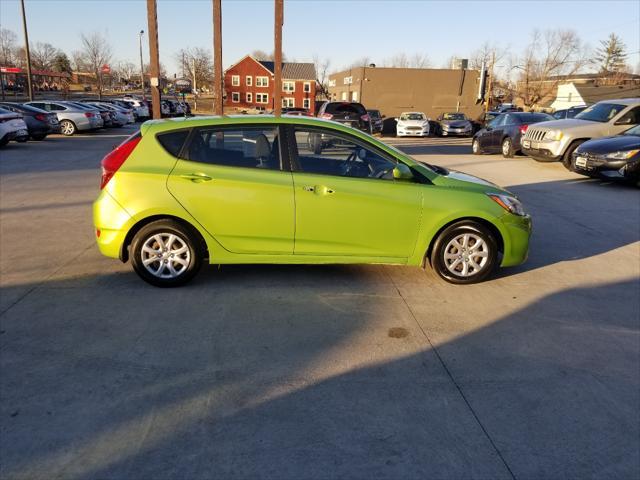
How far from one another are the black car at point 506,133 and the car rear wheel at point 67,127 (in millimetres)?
19067

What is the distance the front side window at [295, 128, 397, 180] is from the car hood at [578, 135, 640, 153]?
8.58m

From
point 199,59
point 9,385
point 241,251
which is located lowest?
point 9,385

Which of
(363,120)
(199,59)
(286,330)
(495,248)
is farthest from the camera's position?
(199,59)

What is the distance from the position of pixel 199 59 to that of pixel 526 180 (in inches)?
3691

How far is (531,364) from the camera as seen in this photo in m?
3.78

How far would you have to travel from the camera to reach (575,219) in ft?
27.9

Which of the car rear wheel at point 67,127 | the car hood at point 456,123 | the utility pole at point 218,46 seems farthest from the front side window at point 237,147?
the car hood at point 456,123

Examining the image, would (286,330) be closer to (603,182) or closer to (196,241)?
(196,241)

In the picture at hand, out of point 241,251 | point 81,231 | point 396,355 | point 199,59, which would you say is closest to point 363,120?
point 81,231

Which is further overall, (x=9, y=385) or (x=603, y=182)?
(x=603, y=182)

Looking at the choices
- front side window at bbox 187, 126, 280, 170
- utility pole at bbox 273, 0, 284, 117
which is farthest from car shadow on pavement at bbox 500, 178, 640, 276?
utility pole at bbox 273, 0, 284, 117

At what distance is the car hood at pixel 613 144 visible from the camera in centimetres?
1119

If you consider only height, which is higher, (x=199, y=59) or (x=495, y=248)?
(x=199, y=59)

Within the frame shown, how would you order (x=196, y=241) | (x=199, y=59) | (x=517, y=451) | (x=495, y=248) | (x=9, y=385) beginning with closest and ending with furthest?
(x=517, y=451) → (x=9, y=385) → (x=196, y=241) → (x=495, y=248) → (x=199, y=59)
